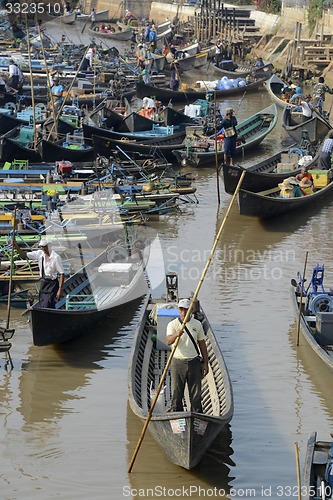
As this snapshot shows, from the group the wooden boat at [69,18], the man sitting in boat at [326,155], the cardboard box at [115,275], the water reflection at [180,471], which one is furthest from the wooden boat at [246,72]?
the water reflection at [180,471]

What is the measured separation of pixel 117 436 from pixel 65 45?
31.4 meters

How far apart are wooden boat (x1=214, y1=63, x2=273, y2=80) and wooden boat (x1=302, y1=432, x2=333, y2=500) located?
1068 inches

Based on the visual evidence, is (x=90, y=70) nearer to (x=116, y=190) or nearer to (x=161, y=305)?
(x=116, y=190)

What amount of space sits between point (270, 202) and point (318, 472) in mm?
10124

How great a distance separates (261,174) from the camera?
19250 mm

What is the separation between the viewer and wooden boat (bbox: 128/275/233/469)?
8898mm

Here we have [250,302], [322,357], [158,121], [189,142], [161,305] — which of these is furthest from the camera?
[158,121]

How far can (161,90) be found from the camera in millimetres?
31391

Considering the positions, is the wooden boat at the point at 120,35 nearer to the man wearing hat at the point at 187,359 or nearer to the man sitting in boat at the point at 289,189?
the man sitting in boat at the point at 289,189

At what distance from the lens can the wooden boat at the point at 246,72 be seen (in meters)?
34.9

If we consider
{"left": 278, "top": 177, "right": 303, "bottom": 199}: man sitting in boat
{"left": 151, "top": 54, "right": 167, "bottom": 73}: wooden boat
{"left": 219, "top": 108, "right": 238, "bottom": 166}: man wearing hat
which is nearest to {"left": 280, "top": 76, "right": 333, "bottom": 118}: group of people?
{"left": 219, "top": 108, "right": 238, "bottom": 166}: man wearing hat

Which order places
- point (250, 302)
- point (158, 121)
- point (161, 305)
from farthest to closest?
point (158, 121) → point (250, 302) → point (161, 305)

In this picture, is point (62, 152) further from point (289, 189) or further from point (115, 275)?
point (115, 275)

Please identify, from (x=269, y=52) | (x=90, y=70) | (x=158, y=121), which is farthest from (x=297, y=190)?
(x=269, y=52)
